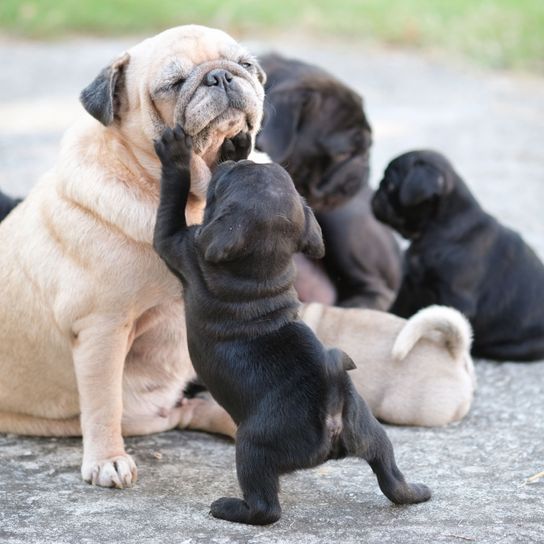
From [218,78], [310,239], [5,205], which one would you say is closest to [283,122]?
[5,205]

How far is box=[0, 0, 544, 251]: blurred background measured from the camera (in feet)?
30.7

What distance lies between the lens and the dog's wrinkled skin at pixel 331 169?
19.1ft

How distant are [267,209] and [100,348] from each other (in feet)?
2.86

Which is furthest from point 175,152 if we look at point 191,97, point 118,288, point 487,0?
point 487,0

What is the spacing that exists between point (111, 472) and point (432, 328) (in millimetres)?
1432

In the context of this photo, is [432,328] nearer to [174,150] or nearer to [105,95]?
[174,150]

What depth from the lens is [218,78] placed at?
3.74 m

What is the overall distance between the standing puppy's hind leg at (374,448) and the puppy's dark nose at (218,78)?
1.10 metres

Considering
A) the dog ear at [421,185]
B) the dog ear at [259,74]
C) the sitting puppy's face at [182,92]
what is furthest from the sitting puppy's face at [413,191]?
the sitting puppy's face at [182,92]

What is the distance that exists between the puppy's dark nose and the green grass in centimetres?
1007

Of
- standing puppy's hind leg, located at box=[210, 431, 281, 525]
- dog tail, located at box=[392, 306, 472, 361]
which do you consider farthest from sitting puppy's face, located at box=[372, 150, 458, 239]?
standing puppy's hind leg, located at box=[210, 431, 281, 525]

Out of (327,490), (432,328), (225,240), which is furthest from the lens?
(432,328)

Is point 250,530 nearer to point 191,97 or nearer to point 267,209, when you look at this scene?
point 267,209

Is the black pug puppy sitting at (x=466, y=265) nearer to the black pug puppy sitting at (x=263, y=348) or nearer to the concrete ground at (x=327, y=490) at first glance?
the concrete ground at (x=327, y=490)
